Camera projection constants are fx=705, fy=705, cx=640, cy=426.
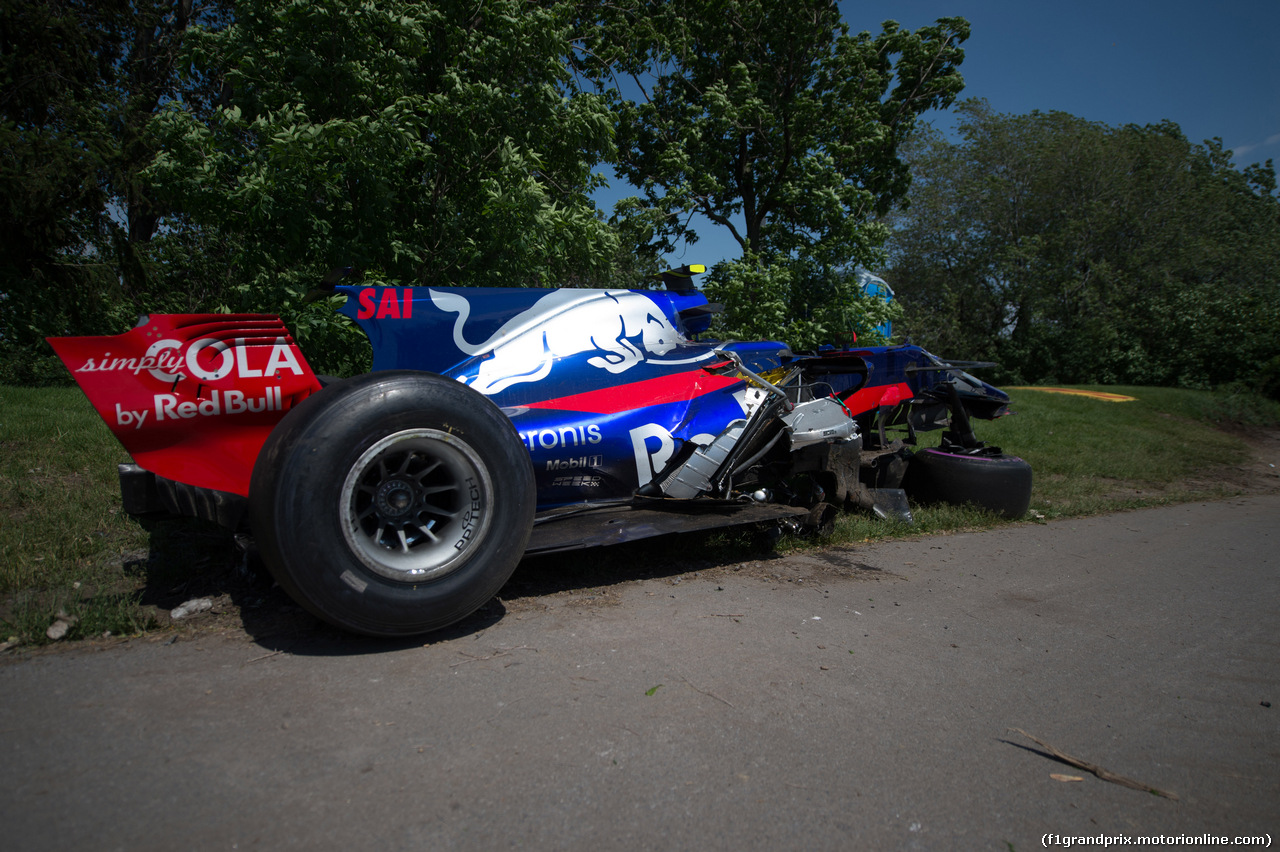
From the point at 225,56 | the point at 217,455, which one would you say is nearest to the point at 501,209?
the point at 225,56

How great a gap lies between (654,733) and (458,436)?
4.96ft

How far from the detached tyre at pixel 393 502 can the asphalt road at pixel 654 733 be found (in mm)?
244

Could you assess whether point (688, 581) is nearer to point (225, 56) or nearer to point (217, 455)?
point (217, 455)

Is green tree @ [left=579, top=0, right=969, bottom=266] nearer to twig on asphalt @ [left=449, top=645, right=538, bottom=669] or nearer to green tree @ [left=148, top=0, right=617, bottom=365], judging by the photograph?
green tree @ [left=148, top=0, right=617, bottom=365]

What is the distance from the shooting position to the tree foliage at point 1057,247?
29703 millimetres

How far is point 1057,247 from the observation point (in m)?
30.4

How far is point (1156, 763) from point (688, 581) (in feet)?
7.55

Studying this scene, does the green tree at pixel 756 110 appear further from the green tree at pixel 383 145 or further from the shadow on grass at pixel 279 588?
the shadow on grass at pixel 279 588

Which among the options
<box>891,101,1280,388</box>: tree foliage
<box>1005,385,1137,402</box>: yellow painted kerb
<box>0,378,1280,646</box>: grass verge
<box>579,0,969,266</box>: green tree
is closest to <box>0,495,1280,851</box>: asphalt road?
<box>0,378,1280,646</box>: grass verge

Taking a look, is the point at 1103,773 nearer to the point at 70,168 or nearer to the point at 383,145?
the point at 383,145

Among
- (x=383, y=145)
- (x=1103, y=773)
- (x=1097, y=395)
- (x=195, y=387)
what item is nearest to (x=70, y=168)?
(x=383, y=145)

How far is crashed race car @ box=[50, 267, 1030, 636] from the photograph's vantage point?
111 inches

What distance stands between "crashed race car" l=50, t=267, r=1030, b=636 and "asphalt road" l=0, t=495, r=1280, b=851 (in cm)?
38

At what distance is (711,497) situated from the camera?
4.50m
